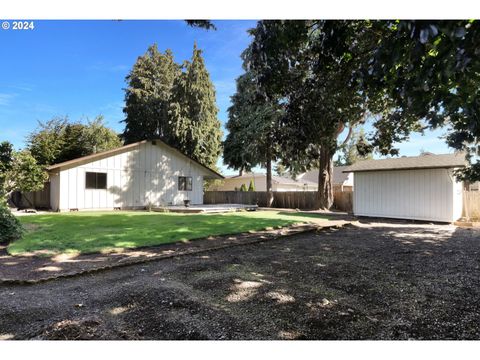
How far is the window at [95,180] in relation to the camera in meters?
16.9

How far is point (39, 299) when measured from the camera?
147 inches

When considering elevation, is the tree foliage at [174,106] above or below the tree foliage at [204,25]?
above

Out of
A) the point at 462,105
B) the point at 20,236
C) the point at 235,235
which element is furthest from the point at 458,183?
the point at 20,236

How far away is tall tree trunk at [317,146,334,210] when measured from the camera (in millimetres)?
19641

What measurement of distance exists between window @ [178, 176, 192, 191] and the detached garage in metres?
11.4

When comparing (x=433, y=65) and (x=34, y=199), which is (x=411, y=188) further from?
(x=34, y=199)

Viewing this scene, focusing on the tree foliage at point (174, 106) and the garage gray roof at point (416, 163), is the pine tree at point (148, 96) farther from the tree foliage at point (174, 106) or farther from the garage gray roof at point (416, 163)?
the garage gray roof at point (416, 163)

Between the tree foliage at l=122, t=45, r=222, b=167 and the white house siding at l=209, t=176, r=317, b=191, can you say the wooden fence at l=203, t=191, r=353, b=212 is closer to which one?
the tree foliage at l=122, t=45, r=222, b=167

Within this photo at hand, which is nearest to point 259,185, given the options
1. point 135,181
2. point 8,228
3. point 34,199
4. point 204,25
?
point 135,181

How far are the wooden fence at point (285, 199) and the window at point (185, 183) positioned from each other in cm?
559

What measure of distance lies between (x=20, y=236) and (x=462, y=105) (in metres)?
9.78

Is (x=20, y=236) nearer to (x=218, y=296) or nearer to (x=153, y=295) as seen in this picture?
(x=153, y=295)

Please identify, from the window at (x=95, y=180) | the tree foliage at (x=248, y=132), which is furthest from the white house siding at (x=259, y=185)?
the window at (x=95, y=180)

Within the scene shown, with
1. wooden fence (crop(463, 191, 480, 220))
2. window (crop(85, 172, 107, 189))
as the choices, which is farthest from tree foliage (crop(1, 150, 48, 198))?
wooden fence (crop(463, 191, 480, 220))
